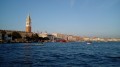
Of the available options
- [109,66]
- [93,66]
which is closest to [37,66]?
[93,66]

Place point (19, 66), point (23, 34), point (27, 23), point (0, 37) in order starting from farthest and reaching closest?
point (27, 23), point (23, 34), point (0, 37), point (19, 66)

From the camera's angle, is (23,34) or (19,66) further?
(23,34)

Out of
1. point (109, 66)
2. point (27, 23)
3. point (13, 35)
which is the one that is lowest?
point (109, 66)

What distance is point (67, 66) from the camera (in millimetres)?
19672

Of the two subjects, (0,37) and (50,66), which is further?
(0,37)

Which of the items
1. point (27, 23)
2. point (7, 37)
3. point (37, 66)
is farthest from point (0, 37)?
point (37, 66)

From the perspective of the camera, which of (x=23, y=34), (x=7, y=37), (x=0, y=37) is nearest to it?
(x=0, y=37)

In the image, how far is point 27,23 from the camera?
17062 centimetres

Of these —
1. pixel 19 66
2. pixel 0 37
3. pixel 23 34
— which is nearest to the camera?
pixel 19 66

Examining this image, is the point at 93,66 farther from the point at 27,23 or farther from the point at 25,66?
the point at 27,23

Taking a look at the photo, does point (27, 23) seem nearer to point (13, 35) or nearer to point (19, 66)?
point (13, 35)

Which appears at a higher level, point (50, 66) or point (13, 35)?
point (13, 35)

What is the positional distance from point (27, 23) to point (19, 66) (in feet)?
503

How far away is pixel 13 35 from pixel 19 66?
116m
